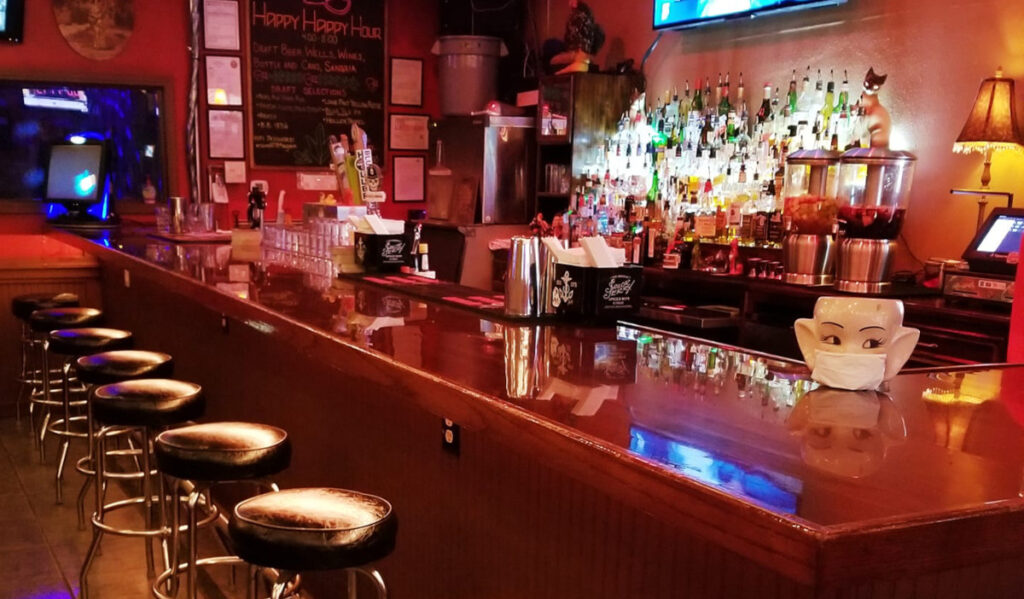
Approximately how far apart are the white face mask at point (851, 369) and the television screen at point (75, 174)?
522 cm

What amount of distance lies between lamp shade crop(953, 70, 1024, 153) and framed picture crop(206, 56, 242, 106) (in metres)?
4.78

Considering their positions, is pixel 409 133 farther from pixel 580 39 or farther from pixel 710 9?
pixel 710 9

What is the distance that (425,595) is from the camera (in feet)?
6.91

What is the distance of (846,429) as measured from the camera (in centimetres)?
127

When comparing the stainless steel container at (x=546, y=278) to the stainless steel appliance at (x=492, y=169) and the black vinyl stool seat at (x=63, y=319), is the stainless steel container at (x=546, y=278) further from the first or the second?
the stainless steel appliance at (x=492, y=169)

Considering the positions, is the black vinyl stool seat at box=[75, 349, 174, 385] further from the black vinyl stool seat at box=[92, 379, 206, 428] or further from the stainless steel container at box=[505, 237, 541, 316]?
the stainless steel container at box=[505, 237, 541, 316]

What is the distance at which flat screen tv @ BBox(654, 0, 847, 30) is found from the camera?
4.05 meters

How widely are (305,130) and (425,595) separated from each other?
195 inches

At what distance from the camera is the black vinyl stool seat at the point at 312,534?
1.53 meters

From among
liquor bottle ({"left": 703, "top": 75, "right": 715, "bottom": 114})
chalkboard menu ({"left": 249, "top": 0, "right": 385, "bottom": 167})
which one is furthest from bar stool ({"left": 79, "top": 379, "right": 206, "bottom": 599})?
chalkboard menu ({"left": 249, "top": 0, "right": 385, "bottom": 167})

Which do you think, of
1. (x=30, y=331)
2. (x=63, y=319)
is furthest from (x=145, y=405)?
(x=30, y=331)

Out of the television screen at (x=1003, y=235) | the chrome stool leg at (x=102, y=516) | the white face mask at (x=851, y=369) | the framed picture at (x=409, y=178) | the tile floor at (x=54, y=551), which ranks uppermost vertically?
the framed picture at (x=409, y=178)

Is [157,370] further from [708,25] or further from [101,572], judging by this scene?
[708,25]

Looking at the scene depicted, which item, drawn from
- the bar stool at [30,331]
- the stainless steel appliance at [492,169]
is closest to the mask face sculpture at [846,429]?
the bar stool at [30,331]
